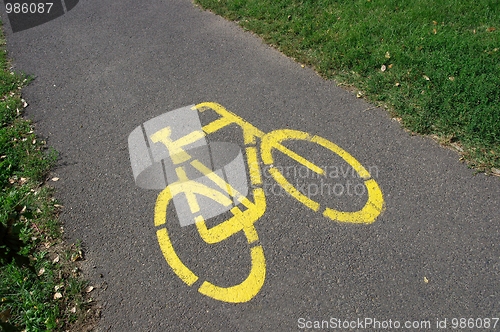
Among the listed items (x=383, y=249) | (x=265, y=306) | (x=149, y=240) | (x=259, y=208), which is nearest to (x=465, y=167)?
(x=383, y=249)

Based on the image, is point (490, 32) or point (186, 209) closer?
point (186, 209)

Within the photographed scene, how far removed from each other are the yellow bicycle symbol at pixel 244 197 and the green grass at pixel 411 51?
1.10 meters

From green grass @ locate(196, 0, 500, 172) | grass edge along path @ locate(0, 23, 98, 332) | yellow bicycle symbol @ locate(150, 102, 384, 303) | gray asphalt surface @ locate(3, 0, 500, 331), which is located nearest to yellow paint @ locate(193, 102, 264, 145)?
yellow bicycle symbol @ locate(150, 102, 384, 303)

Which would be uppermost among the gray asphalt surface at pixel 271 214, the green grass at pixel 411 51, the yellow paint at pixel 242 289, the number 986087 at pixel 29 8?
the green grass at pixel 411 51

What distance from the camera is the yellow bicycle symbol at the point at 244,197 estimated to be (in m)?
3.45

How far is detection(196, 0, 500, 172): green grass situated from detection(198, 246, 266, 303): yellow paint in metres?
2.34

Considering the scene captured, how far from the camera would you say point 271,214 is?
3855 mm

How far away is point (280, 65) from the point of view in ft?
18.4

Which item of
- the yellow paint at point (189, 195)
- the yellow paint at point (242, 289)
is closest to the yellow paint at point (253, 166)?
the yellow paint at point (189, 195)

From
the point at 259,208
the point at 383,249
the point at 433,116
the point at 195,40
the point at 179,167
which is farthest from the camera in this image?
the point at 195,40

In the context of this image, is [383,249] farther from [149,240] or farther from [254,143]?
[149,240]

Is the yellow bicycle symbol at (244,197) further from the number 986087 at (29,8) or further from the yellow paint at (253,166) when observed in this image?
the number 986087 at (29,8)

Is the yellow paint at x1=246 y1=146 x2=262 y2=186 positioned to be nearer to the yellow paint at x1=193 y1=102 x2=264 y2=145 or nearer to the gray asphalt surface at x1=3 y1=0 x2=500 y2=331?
the yellow paint at x1=193 y1=102 x2=264 y2=145

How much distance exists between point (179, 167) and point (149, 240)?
0.89m
